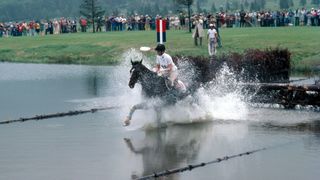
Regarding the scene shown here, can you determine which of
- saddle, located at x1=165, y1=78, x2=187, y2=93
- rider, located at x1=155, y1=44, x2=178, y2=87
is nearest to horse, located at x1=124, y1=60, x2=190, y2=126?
saddle, located at x1=165, y1=78, x2=187, y2=93

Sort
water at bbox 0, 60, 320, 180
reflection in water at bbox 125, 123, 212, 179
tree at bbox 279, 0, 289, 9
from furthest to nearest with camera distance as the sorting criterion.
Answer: tree at bbox 279, 0, 289, 9, reflection in water at bbox 125, 123, 212, 179, water at bbox 0, 60, 320, 180

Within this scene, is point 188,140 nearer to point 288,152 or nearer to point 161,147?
point 161,147

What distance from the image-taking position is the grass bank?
43.0 m

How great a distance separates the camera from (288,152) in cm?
1616

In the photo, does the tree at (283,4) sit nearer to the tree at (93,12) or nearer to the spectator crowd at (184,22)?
the spectator crowd at (184,22)

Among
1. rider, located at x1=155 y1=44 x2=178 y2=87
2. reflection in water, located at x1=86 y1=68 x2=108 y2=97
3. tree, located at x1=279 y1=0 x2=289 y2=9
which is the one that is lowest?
reflection in water, located at x1=86 y1=68 x2=108 y2=97

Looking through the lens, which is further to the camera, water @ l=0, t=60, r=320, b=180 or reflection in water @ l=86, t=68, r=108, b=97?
reflection in water @ l=86, t=68, r=108, b=97

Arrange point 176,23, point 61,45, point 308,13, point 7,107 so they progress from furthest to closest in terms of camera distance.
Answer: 1. point 176,23
2. point 308,13
3. point 61,45
4. point 7,107

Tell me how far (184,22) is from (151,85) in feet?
172

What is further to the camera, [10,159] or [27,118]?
[27,118]

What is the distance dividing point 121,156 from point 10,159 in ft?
7.61

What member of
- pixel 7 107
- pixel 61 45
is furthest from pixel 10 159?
pixel 61 45

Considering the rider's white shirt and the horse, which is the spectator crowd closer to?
the rider's white shirt

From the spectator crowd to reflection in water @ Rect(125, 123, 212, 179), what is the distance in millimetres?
38232
